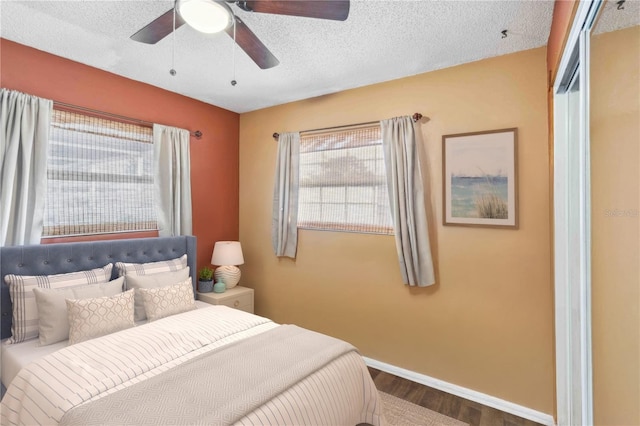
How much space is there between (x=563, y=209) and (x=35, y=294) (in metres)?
3.34

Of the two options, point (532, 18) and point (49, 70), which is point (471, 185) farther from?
point (49, 70)

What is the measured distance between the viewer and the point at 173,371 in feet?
5.33

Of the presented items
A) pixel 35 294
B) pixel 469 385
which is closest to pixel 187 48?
pixel 35 294

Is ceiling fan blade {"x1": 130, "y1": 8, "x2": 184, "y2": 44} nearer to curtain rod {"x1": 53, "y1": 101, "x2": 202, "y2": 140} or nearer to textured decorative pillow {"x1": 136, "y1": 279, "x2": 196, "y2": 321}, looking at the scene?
curtain rod {"x1": 53, "y1": 101, "x2": 202, "y2": 140}

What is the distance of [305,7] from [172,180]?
2.32m

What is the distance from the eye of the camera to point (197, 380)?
154cm

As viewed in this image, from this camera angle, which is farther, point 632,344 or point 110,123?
point 110,123


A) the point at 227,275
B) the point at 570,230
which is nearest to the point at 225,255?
the point at 227,275

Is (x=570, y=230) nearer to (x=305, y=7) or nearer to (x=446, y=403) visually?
(x=446, y=403)

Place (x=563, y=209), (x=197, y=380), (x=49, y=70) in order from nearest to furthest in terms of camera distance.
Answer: (x=197, y=380)
(x=563, y=209)
(x=49, y=70)

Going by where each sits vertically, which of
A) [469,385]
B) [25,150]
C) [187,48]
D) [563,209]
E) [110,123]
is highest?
[187,48]

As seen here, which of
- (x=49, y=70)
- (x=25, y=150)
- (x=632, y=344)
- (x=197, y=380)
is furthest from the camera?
(x=49, y=70)

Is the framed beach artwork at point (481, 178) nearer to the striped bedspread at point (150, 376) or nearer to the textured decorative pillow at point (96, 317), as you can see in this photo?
the striped bedspread at point (150, 376)

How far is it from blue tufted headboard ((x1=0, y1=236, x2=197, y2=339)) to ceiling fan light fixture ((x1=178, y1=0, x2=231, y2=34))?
197cm
